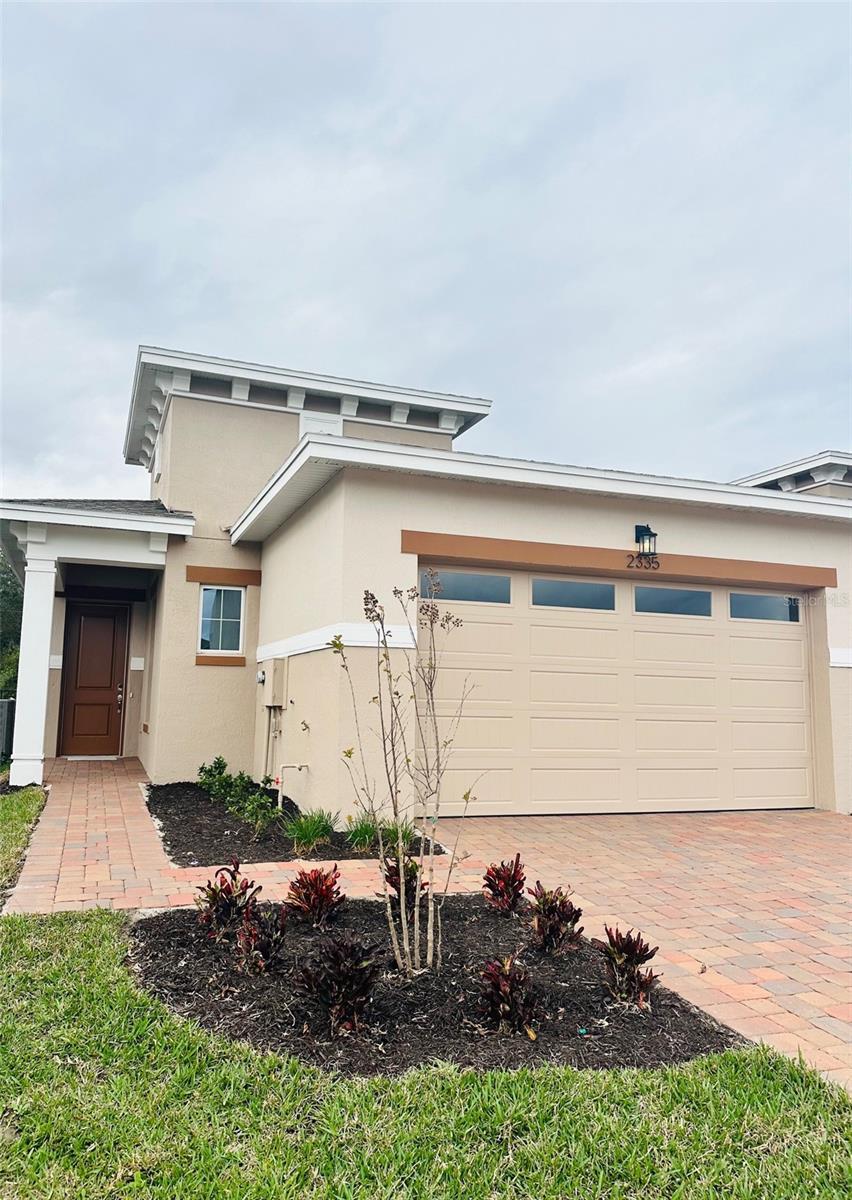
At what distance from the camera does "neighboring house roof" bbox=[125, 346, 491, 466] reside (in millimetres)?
10812

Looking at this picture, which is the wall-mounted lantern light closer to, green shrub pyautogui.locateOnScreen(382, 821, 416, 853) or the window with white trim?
green shrub pyautogui.locateOnScreen(382, 821, 416, 853)

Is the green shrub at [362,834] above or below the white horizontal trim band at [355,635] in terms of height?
below

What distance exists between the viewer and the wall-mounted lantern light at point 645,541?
8.42 metres

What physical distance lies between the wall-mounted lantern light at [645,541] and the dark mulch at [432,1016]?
16.6ft

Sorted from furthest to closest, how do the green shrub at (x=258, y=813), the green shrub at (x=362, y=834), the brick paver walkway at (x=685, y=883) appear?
the green shrub at (x=258, y=813) → the green shrub at (x=362, y=834) → the brick paver walkway at (x=685, y=883)

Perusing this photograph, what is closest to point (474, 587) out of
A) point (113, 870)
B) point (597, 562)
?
point (597, 562)

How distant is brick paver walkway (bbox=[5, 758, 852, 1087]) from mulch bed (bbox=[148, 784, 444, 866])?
18 cm

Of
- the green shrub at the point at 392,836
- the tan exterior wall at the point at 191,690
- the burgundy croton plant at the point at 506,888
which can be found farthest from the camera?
the tan exterior wall at the point at 191,690

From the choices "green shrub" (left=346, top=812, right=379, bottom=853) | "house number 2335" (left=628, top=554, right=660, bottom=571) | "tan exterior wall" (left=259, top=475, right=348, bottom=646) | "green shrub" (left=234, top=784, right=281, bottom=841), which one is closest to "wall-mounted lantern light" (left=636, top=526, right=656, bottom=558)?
"house number 2335" (left=628, top=554, right=660, bottom=571)

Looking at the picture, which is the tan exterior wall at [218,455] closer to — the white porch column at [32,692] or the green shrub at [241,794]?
the white porch column at [32,692]

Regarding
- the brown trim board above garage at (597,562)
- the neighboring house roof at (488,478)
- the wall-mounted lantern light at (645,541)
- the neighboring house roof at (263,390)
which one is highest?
the neighboring house roof at (263,390)

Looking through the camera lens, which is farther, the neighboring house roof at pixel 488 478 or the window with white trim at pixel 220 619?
the window with white trim at pixel 220 619

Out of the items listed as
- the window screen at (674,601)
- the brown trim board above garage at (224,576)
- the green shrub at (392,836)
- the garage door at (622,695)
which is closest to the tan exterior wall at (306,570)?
the brown trim board above garage at (224,576)

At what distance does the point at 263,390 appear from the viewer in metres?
11.3
